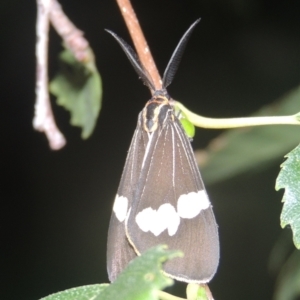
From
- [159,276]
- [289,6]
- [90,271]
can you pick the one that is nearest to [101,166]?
[90,271]

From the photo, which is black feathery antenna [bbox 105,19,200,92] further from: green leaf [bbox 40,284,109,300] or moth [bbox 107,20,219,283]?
green leaf [bbox 40,284,109,300]

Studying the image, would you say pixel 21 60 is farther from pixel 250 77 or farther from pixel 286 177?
pixel 286 177

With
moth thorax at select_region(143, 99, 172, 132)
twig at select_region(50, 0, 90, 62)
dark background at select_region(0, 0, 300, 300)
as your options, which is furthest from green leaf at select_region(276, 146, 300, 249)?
dark background at select_region(0, 0, 300, 300)

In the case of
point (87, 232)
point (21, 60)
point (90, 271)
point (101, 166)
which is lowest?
point (90, 271)

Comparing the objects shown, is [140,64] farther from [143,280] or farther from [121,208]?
[143,280]

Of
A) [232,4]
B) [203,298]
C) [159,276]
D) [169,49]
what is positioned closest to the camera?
Answer: [159,276]

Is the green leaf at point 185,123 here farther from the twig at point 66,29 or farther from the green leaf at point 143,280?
the green leaf at point 143,280
